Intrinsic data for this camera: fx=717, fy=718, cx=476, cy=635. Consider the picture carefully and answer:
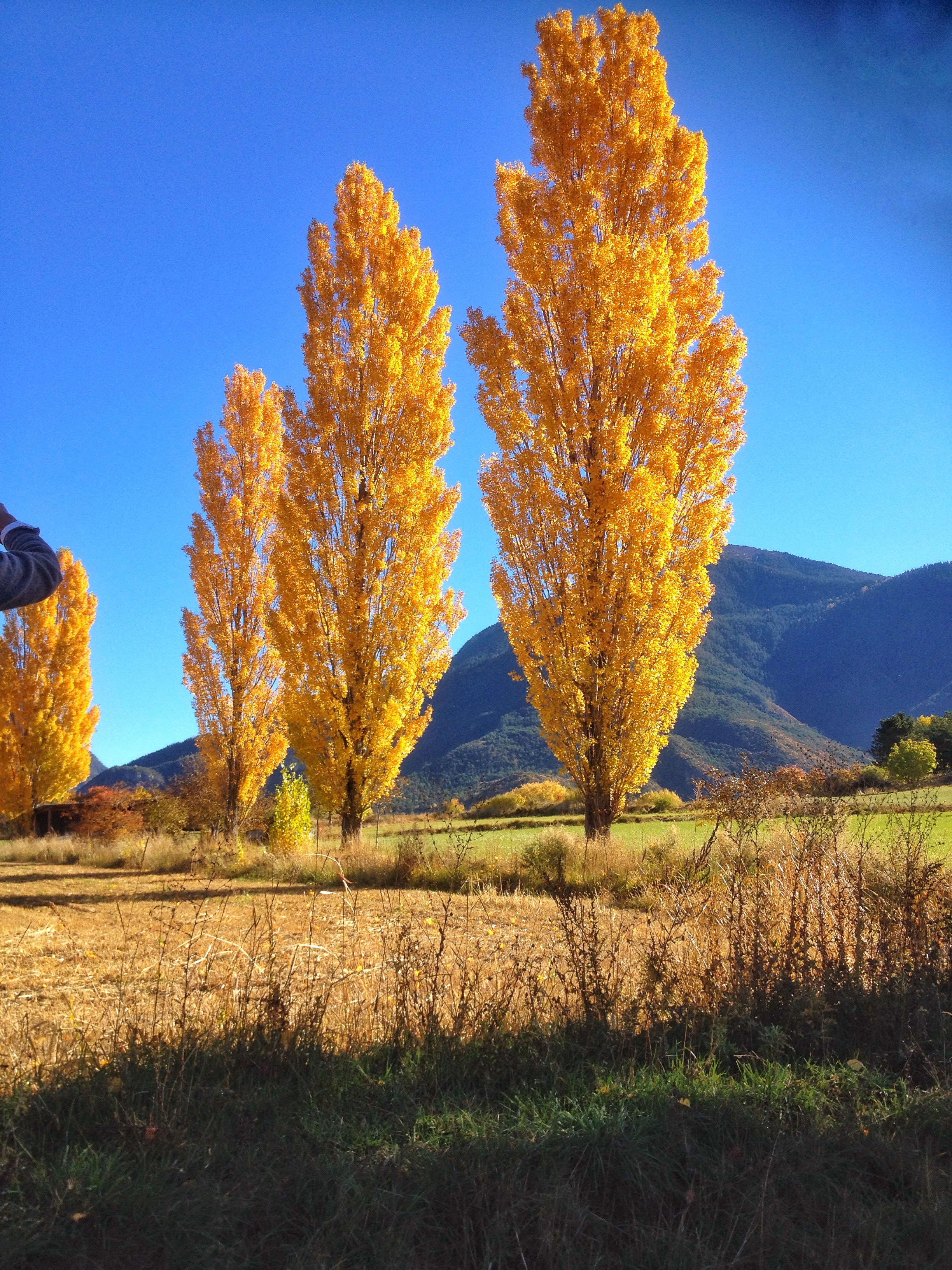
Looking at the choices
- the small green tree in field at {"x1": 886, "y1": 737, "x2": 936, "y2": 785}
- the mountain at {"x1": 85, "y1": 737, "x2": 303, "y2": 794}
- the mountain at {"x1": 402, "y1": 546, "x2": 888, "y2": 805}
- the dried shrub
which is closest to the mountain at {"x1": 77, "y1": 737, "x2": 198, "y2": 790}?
the mountain at {"x1": 85, "y1": 737, "x2": 303, "y2": 794}

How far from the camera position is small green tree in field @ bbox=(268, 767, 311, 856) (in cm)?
1469

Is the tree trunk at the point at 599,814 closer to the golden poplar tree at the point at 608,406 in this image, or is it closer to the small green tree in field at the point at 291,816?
the golden poplar tree at the point at 608,406

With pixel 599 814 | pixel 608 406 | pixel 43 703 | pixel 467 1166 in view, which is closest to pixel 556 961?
pixel 467 1166

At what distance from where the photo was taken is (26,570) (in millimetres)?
2307

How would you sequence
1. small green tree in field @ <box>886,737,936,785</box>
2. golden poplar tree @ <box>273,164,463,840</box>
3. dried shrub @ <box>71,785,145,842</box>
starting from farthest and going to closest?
small green tree in field @ <box>886,737,936,785</box>, dried shrub @ <box>71,785,145,842</box>, golden poplar tree @ <box>273,164,463,840</box>

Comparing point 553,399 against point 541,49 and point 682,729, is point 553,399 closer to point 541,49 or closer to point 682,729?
point 541,49

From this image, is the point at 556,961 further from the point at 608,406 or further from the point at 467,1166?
the point at 608,406

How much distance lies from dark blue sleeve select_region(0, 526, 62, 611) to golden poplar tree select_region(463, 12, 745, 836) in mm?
7651

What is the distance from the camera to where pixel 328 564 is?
1227 cm

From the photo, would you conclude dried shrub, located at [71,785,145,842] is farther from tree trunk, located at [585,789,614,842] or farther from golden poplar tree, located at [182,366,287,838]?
tree trunk, located at [585,789,614,842]

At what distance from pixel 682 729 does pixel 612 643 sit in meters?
A: 77.0

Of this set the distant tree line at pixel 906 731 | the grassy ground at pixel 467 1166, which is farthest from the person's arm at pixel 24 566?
the distant tree line at pixel 906 731

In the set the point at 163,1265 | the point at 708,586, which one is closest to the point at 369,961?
the point at 163,1265

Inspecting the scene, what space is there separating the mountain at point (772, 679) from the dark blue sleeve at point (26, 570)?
60922 mm
